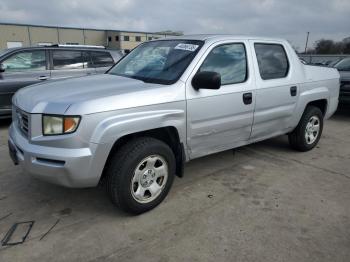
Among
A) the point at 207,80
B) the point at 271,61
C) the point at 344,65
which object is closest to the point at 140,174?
the point at 207,80

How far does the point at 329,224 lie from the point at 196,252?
1342mm

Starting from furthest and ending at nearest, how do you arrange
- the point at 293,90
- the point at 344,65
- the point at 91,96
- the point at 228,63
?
the point at 344,65 → the point at 293,90 → the point at 228,63 → the point at 91,96

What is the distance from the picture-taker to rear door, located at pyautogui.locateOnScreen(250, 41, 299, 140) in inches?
155

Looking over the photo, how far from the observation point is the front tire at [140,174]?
111 inches

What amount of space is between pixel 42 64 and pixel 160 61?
408 cm

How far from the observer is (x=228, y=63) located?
3668 millimetres

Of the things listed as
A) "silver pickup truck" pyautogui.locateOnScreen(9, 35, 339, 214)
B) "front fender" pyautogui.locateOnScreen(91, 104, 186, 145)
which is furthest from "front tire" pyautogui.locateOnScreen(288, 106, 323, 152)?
"front fender" pyautogui.locateOnScreen(91, 104, 186, 145)

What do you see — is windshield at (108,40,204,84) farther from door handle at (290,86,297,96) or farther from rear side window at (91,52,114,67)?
rear side window at (91,52,114,67)

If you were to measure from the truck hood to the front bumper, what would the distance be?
31 centimetres

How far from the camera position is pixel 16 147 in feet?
9.81

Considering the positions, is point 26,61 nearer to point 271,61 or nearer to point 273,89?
point 271,61

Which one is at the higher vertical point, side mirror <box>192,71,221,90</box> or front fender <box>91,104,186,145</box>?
side mirror <box>192,71,221,90</box>

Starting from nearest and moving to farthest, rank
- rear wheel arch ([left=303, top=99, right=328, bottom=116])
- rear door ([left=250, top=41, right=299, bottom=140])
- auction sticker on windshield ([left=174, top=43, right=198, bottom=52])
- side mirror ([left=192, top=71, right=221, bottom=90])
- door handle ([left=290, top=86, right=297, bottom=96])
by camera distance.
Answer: side mirror ([left=192, top=71, right=221, bottom=90]) < auction sticker on windshield ([left=174, top=43, right=198, bottom=52]) < rear door ([left=250, top=41, right=299, bottom=140]) < door handle ([left=290, top=86, right=297, bottom=96]) < rear wheel arch ([left=303, top=99, right=328, bottom=116])

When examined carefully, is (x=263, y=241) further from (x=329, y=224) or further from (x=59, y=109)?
(x=59, y=109)
